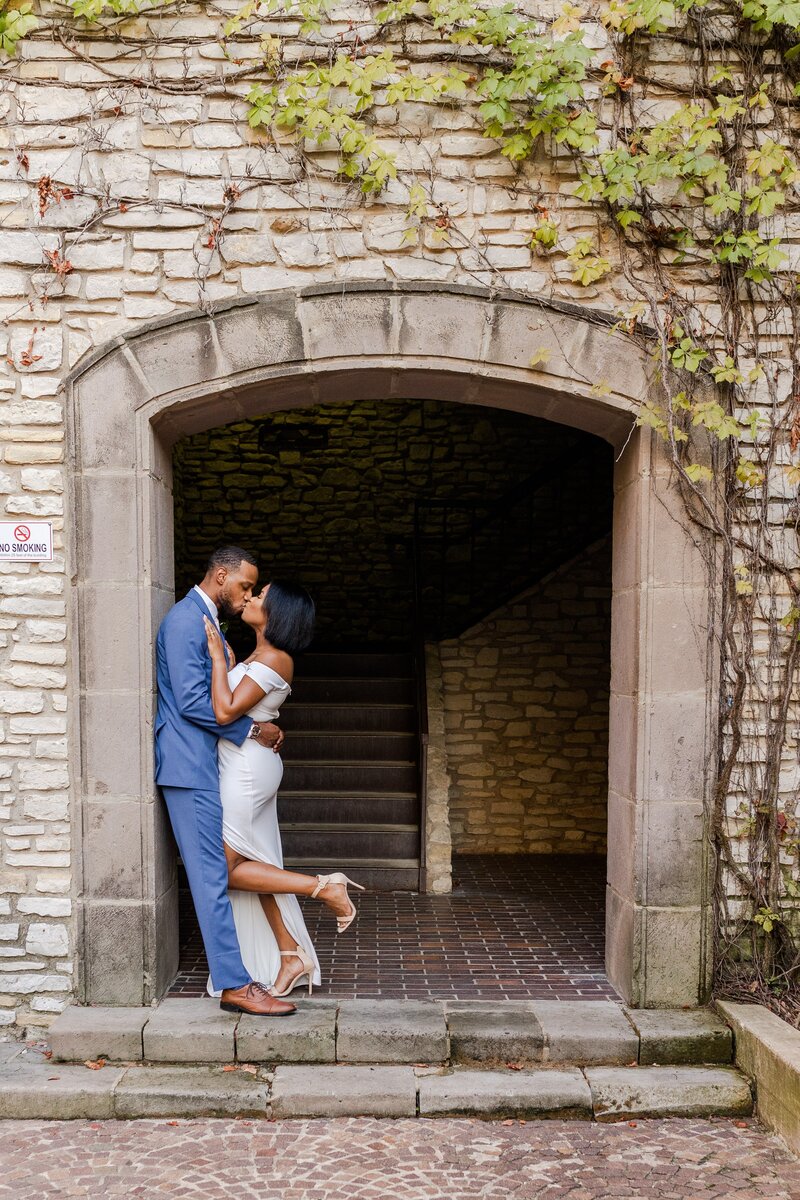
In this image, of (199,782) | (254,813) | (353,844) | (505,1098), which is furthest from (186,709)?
(353,844)

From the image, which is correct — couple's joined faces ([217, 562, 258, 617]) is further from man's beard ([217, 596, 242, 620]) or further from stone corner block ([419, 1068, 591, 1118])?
stone corner block ([419, 1068, 591, 1118])

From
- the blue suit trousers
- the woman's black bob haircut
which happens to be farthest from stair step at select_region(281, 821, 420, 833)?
the woman's black bob haircut

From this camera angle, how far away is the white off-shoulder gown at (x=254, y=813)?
4027 millimetres

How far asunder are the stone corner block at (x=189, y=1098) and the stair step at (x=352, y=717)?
133 inches

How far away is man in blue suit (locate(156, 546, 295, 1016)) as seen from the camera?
12.7 feet

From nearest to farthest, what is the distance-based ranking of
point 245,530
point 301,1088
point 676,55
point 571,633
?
point 301,1088
point 676,55
point 571,633
point 245,530

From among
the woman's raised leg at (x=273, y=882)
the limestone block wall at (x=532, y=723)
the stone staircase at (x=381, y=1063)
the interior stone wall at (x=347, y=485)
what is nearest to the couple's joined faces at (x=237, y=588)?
the woman's raised leg at (x=273, y=882)

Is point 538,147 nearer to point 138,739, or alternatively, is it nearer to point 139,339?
point 139,339

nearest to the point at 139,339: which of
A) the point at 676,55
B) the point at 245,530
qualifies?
the point at 676,55

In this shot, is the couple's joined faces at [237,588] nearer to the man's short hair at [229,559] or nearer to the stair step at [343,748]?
the man's short hair at [229,559]

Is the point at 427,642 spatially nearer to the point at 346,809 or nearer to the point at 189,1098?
the point at 346,809

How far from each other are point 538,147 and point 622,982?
3.70m

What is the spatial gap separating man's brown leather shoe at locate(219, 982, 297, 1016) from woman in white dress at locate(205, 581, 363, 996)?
0.44 ft

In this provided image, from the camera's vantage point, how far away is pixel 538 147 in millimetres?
3941
